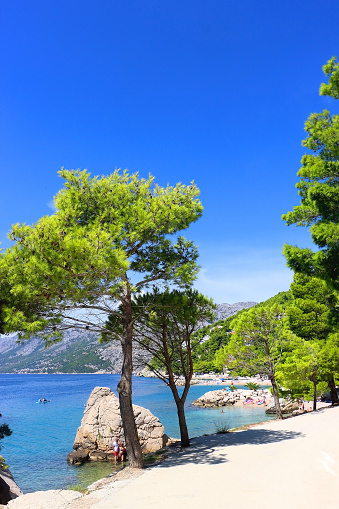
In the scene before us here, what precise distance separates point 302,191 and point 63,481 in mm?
18455

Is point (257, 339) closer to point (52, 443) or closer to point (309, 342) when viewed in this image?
point (309, 342)

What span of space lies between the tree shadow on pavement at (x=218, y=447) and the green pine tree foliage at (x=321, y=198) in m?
6.60

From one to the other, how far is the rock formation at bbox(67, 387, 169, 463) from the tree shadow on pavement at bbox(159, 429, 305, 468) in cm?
881

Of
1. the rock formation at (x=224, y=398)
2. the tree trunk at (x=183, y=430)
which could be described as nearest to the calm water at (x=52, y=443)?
the rock formation at (x=224, y=398)

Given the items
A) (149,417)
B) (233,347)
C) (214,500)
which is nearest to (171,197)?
(214,500)

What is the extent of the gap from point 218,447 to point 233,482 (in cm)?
497

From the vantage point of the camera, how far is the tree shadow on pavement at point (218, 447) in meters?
10.5

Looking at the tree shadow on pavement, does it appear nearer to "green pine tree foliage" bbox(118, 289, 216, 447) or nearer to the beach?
the beach

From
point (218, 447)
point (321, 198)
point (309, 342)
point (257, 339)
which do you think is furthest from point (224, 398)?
point (321, 198)

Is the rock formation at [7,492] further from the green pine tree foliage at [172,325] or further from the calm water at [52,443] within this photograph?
the green pine tree foliage at [172,325]

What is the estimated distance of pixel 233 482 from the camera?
768 cm

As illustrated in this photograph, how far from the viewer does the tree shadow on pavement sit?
34.6ft

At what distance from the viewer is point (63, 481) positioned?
675 inches

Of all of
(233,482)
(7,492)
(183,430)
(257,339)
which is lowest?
(7,492)
